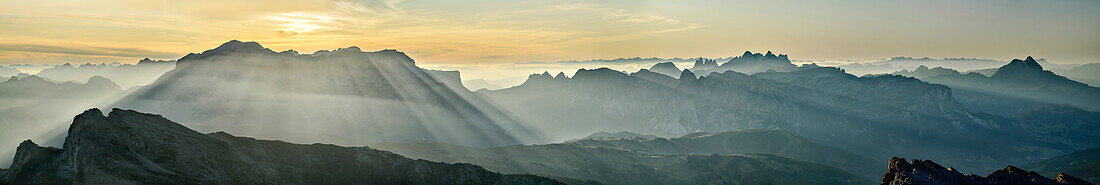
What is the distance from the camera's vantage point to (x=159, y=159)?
81812 mm

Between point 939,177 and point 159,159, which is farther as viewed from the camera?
point 939,177

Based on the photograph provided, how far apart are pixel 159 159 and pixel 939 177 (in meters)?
124

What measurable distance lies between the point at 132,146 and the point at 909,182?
118346 millimetres

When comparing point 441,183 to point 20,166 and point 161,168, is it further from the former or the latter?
point 20,166

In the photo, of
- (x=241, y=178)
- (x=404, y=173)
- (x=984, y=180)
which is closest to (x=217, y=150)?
(x=241, y=178)

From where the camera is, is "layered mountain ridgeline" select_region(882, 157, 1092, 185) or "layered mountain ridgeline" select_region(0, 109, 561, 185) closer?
"layered mountain ridgeline" select_region(0, 109, 561, 185)

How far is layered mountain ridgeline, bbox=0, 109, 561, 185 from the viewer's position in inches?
2940

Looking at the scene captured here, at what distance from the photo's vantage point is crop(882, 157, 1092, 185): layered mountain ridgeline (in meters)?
88.6

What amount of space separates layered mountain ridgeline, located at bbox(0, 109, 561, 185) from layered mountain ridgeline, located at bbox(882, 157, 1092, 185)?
102292mm

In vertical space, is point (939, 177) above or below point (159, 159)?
below

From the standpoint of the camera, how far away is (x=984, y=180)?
333 feet

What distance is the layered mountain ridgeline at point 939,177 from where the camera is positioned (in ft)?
291

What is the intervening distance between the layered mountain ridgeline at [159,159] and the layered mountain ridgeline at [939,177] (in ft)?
336

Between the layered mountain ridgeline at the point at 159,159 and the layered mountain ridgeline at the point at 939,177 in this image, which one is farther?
the layered mountain ridgeline at the point at 939,177
